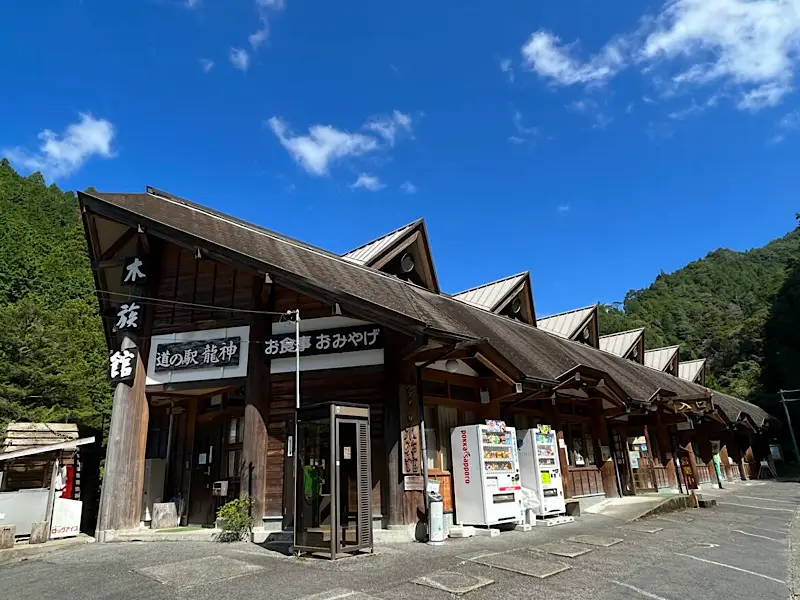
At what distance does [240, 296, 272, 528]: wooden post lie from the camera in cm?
934

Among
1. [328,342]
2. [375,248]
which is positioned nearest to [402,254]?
[375,248]

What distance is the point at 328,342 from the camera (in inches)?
384

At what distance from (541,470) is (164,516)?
26.8 feet

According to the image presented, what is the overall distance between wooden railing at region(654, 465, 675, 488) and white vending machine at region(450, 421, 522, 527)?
12039 mm

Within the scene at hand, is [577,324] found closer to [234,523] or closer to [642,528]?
[642,528]

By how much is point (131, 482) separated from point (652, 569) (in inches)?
364

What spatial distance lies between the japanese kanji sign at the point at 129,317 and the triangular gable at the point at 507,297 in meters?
10.6

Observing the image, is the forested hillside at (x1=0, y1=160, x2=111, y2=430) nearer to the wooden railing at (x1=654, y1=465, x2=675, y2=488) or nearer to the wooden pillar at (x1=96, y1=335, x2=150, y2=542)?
the wooden pillar at (x1=96, y1=335, x2=150, y2=542)

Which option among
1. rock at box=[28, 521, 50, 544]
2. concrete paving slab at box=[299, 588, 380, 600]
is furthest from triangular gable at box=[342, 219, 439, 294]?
concrete paving slab at box=[299, 588, 380, 600]

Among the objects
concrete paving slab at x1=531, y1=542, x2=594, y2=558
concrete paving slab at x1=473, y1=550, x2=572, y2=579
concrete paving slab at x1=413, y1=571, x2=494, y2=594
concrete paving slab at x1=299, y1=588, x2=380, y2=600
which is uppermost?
concrete paving slab at x1=299, y1=588, x2=380, y2=600

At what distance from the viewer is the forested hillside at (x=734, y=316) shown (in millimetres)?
39250

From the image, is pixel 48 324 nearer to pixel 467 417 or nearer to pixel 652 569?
pixel 467 417

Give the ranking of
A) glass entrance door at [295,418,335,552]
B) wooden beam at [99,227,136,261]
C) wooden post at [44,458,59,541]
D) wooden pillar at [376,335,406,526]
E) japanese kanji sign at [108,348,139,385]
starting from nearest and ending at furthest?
glass entrance door at [295,418,335,552] → wooden pillar at [376,335,406,526] → wooden post at [44,458,59,541] → japanese kanji sign at [108,348,139,385] → wooden beam at [99,227,136,261]

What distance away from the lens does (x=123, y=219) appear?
10812mm
